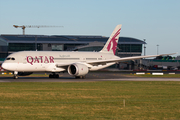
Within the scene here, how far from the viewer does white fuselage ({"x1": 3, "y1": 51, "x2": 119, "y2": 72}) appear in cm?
4628

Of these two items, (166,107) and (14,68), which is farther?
(14,68)

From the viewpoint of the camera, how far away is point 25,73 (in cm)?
5041

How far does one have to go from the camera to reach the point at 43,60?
48.6 meters

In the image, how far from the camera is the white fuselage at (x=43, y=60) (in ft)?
152

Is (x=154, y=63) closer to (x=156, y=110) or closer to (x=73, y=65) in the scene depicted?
(x=73, y=65)

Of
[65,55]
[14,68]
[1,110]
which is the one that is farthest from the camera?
[65,55]

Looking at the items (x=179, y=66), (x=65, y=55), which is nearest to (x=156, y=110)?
(x=65, y=55)

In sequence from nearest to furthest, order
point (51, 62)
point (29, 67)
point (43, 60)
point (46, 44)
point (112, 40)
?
point (29, 67), point (43, 60), point (51, 62), point (112, 40), point (46, 44)

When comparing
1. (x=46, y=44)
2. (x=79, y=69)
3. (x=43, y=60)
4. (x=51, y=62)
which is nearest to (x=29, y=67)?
(x=43, y=60)

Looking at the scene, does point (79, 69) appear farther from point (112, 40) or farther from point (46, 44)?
point (46, 44)

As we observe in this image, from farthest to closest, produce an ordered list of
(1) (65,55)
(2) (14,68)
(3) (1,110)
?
(1) (65,55), (2) (14,68), (3) (1,110)

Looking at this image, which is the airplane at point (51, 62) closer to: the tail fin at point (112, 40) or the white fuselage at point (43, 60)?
the white fuselage at point (43, 60)

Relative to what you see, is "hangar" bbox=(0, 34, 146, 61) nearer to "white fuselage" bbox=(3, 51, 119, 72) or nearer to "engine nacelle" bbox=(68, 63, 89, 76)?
"white fuselage" bbox=(3, 51, 119, 72)

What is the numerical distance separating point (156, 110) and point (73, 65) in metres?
32.2
